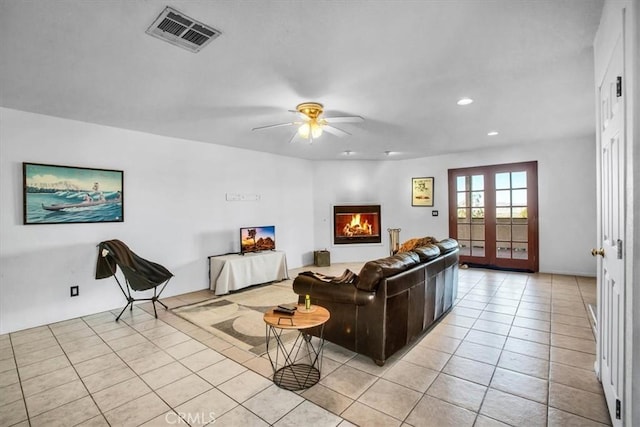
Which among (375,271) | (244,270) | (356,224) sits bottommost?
(244,270)

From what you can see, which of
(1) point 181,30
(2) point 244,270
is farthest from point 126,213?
(1) point 181,30

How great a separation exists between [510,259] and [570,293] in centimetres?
166

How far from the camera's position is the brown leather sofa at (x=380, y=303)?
2.57 m

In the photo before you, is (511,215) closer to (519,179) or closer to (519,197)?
(519,197)

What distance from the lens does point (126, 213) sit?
4406 mm

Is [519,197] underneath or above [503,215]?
above

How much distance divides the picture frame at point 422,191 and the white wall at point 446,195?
0.11 metres

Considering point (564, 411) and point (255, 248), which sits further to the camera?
point (255, 248)

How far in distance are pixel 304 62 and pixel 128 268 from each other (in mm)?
3264

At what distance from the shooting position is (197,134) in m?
4.74

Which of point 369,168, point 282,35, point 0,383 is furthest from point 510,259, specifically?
point 0,383

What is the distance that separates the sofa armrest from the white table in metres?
2.22

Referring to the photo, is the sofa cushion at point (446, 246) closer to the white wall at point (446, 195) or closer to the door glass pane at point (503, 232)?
the door glass pane at point (503, 232)

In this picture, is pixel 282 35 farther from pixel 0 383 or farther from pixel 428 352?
pixel 0 383
